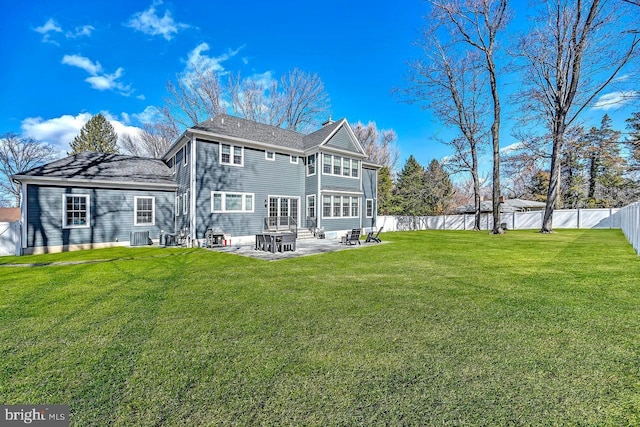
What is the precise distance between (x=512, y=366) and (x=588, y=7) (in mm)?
24207

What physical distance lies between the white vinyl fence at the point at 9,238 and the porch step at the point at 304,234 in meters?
12.6

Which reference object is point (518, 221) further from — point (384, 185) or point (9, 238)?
point (9, 238)

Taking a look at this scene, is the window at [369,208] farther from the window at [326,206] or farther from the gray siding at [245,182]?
the gray siding at [245,182]

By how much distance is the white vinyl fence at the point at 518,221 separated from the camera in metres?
23.8

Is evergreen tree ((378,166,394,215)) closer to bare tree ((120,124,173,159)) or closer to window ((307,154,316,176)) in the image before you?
window ((307,154,316,176))

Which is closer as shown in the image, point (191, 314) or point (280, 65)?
point (191, 314)

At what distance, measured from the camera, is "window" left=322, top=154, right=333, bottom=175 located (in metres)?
17.4

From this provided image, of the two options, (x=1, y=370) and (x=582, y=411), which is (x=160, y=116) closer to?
(x=1, y=370)

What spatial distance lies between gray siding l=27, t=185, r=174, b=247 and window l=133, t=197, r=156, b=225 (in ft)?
0.50

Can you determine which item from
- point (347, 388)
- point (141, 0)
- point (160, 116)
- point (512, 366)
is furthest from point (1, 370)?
point (160, 116)

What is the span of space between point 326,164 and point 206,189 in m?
7.52

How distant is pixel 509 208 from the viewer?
30.5 m

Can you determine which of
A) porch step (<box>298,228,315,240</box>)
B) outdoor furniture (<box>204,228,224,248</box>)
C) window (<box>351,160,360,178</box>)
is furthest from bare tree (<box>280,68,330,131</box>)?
outdoor furniture (<box>204,228,224,248</box>)

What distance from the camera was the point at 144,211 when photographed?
1459cm
